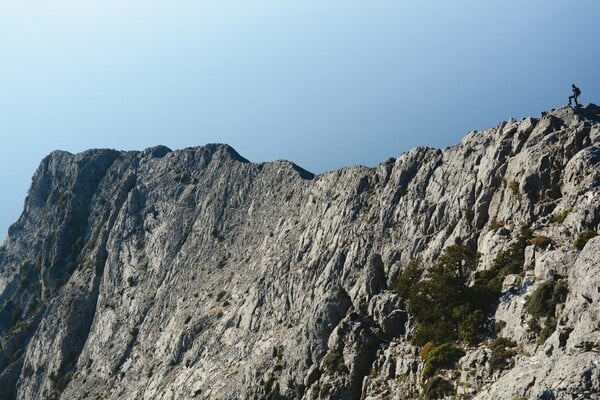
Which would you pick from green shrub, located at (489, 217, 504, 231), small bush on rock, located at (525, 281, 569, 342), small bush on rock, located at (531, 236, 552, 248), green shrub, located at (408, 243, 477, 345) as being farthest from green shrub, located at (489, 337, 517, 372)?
green shrub, located at (489, 217, 504, 231)

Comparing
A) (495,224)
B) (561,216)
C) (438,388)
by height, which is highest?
(495,224)

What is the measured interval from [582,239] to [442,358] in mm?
13791

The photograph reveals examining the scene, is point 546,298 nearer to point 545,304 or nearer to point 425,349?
point 545,304

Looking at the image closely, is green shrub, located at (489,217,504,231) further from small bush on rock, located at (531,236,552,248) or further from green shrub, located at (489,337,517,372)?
green shrub, located at (489,337,517,372)

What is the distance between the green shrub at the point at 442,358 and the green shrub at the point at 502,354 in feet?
10.7

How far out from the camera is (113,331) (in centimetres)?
9381

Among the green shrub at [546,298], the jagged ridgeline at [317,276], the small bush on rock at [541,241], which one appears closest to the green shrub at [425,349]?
the jagged ridgeline at [317,276]

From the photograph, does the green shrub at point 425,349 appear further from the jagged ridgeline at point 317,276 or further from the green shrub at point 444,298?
the green shrub at point 444,298

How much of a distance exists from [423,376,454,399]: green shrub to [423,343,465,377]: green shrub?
1312mm

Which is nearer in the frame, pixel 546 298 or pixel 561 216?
pixel 546 298

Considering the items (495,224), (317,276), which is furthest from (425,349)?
(317,276)

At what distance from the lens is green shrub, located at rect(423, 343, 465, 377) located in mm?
41062

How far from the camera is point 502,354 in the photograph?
37.0 meters

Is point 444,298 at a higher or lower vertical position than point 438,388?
higher
